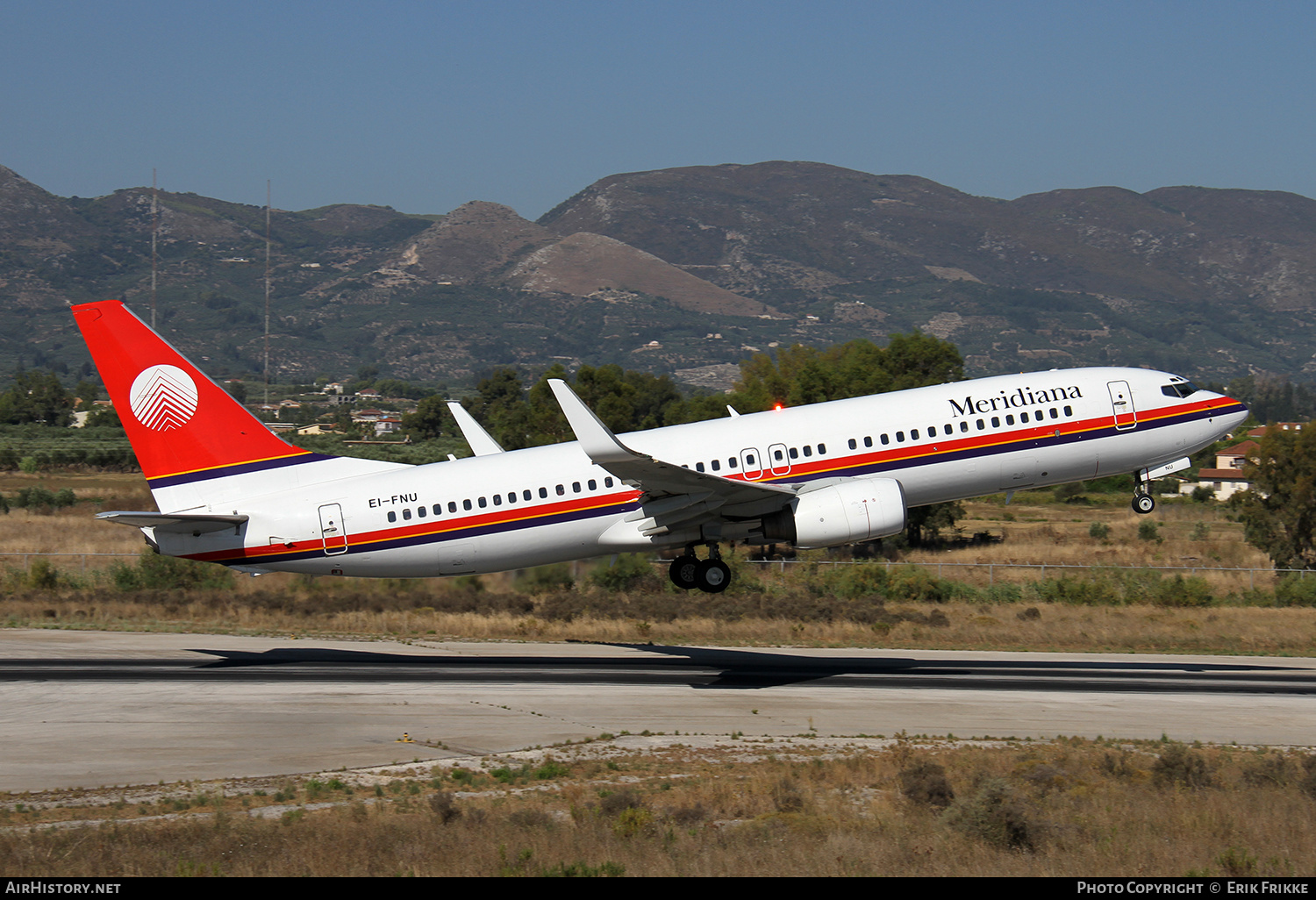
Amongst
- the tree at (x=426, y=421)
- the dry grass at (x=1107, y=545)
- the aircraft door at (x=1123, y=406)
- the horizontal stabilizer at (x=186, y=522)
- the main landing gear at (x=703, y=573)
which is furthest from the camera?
the tree at (x=426, y=421)

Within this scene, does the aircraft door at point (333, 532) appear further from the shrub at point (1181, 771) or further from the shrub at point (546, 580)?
the shrub at point (1181, 771)

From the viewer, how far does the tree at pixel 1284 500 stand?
74.0m

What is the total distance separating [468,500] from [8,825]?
16.0m

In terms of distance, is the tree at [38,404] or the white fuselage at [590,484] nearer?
the white fuselage at [590,484]

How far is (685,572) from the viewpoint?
3488cm

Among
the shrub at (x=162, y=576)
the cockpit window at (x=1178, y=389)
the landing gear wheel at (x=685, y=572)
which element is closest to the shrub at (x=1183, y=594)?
the cockpit window at (x=1178, y=389)

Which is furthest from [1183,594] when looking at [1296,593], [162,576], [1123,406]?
[162,576]

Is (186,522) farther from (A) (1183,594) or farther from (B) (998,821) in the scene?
(A) (1183,594)

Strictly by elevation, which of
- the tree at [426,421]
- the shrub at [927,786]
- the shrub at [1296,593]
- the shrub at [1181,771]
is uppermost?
the tree at [426,421]

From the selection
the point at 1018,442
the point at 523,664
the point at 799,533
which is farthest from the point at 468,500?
the point at 1018,442

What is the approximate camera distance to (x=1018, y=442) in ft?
112

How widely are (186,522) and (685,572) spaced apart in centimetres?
1377

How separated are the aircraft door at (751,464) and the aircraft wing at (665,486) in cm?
27
